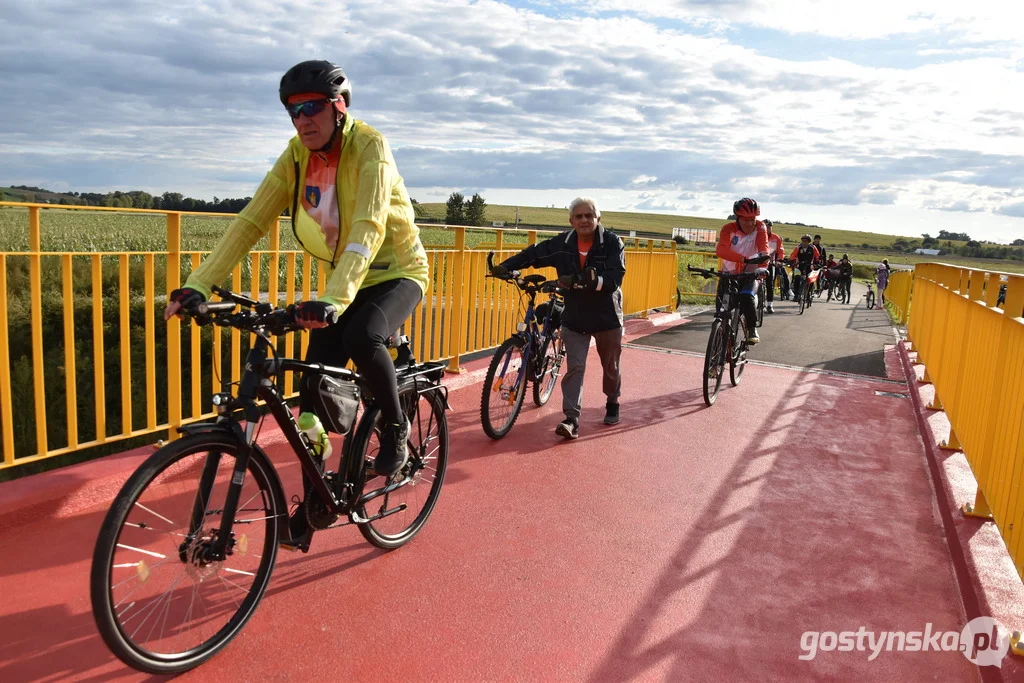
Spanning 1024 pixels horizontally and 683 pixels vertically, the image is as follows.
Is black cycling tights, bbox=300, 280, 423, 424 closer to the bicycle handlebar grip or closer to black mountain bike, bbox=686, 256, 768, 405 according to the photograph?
the bicycle handlebar grip

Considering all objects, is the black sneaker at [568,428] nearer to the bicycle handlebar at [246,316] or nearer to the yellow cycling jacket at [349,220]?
the yellow cycling jacket at [349,220]

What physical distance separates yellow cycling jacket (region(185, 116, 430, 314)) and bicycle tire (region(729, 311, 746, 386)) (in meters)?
5.45

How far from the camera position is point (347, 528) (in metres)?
4.10

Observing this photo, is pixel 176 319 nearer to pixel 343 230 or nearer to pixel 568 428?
pixel 343 230

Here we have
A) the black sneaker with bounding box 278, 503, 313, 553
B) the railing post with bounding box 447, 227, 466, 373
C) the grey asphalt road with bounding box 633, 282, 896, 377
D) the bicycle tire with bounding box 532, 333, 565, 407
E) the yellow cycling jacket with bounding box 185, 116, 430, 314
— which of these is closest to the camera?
the yellow cycling jacket with bounding box 185, 116, 430, 314

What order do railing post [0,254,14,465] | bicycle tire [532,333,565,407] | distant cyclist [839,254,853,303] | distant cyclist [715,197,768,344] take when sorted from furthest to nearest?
distant cyclist [839,254,853,303] < distant cyclist [715,197,768,344] < bicycle tire [532,333,565,407] < railing post [0,254,14,465]

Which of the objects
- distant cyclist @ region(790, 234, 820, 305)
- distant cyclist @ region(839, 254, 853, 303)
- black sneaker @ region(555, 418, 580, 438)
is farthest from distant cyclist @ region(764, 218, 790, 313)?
black sneaker @ region(555, 418, 580, 438)

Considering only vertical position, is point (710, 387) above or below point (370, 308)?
below

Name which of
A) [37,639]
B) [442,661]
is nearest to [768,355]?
[442,661]

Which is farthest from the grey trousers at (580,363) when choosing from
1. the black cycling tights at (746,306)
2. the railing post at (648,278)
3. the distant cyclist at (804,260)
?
the distant cyclist at (804,260)

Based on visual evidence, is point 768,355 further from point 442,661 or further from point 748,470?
point 442,661

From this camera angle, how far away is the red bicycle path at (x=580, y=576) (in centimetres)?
294

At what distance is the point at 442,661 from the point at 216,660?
32.8 inches

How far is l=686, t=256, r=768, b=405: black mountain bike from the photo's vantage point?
7574 millimetres
